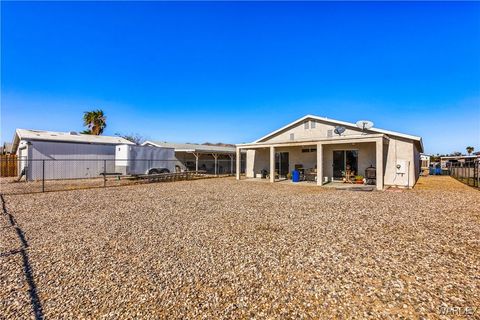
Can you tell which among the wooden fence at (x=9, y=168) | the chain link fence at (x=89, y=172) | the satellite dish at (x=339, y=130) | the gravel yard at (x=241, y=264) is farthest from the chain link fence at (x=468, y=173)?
the wooden fence at (x=9, y=168)

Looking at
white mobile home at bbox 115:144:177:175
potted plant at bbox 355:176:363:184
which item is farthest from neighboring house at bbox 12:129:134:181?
potted plant at bbox 355:176:363:184

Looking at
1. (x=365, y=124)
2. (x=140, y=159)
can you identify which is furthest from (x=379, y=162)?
(x=140, y=159)

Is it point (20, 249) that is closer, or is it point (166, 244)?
point (20, 249)

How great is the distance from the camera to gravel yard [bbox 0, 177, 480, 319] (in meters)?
2.98

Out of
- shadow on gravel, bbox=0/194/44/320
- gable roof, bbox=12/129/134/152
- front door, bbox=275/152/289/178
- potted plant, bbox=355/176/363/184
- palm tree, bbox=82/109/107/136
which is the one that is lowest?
shadow on gravel, bbox=0/194/44/320

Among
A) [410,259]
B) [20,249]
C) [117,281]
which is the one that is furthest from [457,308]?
[20,249]

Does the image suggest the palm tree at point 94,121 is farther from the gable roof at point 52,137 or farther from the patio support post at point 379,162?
the patio support post at point 379,162

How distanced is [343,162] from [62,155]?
20.7m

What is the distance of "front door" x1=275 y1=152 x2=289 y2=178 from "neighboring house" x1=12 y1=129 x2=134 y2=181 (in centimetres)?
1230

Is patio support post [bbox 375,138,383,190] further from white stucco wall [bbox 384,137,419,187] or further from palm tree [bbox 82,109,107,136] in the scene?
palm tree [bbox 82,109,107,136]

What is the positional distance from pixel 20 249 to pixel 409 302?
6597mm

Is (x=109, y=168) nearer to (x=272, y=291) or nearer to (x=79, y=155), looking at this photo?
(x=79, y=155)

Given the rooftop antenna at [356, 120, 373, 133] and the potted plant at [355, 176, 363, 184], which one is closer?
the rooftop antenna at [356, 120, 373, 133]

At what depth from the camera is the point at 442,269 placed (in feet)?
12.8
